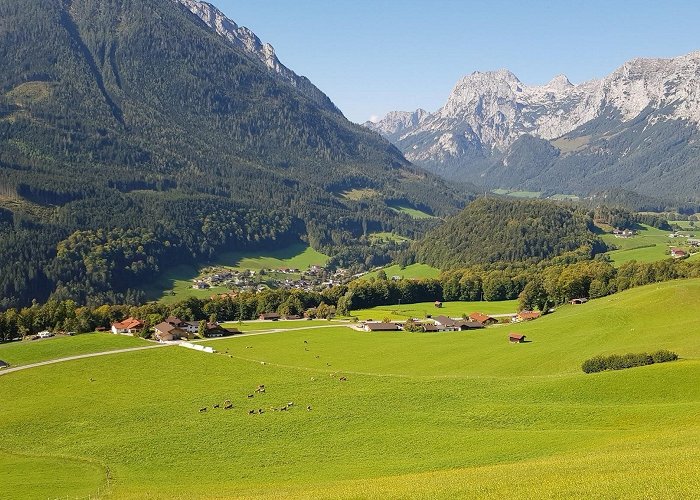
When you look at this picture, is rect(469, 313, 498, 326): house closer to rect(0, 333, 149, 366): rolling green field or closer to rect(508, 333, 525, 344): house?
rect(508, 333, 525, 344): house

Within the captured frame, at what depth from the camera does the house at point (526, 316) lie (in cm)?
12579

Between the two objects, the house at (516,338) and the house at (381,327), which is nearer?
the house at (516,338)

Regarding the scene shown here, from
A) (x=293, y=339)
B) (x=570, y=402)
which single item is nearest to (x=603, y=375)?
(x=570, y=402)

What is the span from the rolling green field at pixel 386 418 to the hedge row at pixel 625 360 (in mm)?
2444

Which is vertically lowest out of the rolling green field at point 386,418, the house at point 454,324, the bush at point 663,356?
the rolling green field at point 386,418

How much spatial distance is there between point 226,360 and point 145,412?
2646cm

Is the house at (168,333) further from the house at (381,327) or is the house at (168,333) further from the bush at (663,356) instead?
the bush at (663,356)

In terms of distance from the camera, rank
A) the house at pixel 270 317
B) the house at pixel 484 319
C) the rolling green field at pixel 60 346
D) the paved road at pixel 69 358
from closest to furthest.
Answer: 1. the paved road at pixel 69 358
2. the rolling green field at pixel 60 346
3. the house at pixel 484 319
4. the house at pixel 270 317

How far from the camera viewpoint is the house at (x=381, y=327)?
403 ft

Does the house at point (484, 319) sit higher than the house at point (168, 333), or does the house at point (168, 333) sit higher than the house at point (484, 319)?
the house at point (168, 333)

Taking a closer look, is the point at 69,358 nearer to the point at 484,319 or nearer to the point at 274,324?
the point at 274,324

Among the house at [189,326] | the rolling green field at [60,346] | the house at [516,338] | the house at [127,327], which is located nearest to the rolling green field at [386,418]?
the house at [516,338]

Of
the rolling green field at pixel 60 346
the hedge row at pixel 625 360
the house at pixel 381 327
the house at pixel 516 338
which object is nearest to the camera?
the hedge row at pixel 625 360

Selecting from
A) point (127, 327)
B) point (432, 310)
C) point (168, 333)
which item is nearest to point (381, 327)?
point (432, 310)
